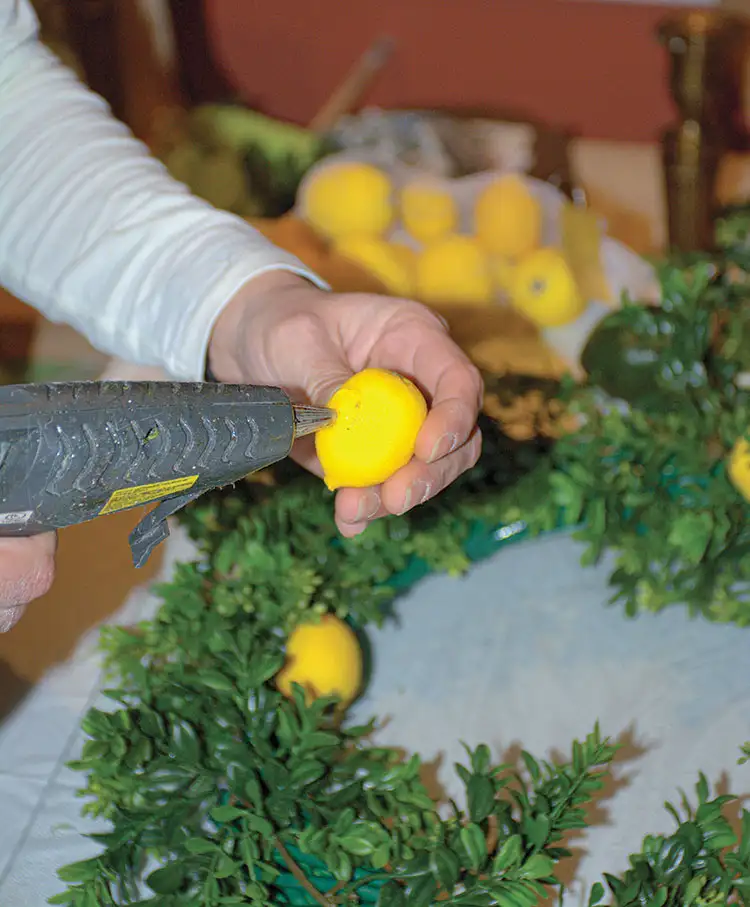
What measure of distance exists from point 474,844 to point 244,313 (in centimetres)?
41

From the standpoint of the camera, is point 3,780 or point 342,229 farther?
point 342,229

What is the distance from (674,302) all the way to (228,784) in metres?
0.61

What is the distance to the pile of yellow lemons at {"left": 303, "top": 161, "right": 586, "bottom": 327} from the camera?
1.23 metres

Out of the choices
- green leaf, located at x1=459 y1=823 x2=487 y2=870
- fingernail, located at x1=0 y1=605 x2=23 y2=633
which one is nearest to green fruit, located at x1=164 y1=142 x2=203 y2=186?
fingernail, located at x1=0 y1=605 x2=23 y2=633

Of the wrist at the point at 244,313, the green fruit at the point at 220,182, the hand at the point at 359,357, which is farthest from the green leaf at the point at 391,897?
the green fruit at the point at 220,182

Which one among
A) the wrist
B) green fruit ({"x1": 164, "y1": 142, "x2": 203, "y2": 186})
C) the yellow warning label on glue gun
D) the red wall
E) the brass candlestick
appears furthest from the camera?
the red wall

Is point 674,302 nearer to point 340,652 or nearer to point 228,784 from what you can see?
point 340,652

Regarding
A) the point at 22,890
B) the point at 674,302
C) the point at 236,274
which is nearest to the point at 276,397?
the point at 236,274

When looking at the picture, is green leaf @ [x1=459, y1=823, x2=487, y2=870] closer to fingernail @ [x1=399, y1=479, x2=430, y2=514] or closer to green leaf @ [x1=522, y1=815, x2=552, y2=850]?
green leaf @ [x1=522, y1=815, x2=552, y2=850]

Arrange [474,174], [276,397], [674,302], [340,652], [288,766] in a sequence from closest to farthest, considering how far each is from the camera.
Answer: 1. [276,397]
2. [288,766]
3. [340,652]
4. [674,302]
5. [474,174]

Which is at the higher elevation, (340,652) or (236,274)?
(236,274)

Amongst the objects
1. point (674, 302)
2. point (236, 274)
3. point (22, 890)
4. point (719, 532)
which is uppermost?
point (236, 274)

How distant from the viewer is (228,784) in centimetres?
67

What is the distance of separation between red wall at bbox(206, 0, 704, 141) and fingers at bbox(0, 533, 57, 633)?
1518 mm
